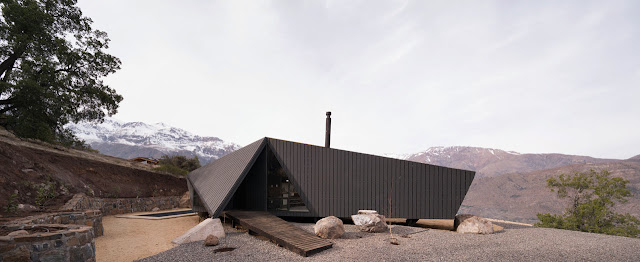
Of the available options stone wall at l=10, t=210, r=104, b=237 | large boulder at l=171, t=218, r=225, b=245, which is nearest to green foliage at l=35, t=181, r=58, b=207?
stone wall at l=10, t=210, r=104, b=237

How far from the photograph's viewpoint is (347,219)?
1272cm

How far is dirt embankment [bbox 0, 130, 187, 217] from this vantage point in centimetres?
1038

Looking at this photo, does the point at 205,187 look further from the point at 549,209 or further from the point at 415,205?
the point at 549,209

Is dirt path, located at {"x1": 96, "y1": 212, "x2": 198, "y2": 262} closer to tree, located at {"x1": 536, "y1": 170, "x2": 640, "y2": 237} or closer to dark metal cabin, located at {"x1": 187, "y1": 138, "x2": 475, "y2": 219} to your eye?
dark metal cabin, located at {"x1": 187, "y1": 138, "x2": 475, "y2": 219}

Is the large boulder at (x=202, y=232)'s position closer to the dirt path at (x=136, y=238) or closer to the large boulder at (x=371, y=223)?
the dirt path at (x=136, y=238)

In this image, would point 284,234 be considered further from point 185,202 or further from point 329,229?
point 185,202

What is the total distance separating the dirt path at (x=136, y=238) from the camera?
7102 mm

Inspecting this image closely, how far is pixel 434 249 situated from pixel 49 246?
8.90 meters

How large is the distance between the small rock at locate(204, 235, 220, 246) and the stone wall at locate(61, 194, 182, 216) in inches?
337

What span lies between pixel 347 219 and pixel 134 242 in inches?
343

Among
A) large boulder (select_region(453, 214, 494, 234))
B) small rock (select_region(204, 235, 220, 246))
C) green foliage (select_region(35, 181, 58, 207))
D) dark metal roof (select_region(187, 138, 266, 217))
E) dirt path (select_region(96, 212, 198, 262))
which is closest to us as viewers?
dirt path (select_region(96, 212, 198, 262))

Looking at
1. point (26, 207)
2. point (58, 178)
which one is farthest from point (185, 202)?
point (26, 207)

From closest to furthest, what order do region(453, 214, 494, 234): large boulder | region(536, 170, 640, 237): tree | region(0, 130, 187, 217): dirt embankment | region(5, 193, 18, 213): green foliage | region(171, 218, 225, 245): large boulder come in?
1. region(171, 218, 225, 245): large boulder
2. region(5, 193, 18, 213): green foliage
3. region(453, 214, 494, 234): large boulder
4. region(0, 130, 187, 217): dirt embankment
5. region(536, 170, 640, 237): tree

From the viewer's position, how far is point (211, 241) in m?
7.58
